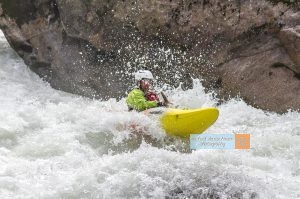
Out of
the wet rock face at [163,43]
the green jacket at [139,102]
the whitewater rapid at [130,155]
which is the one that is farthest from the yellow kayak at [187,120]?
the wet rock face at [163,43]

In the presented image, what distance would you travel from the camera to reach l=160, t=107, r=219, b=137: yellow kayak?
22.4ft

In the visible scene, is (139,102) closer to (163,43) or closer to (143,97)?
(143,97)

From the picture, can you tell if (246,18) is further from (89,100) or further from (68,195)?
(68,195)

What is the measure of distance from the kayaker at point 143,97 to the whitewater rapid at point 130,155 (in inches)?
7.8

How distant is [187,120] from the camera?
6926mm

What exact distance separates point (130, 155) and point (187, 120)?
967mm

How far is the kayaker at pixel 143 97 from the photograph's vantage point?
24.7ft

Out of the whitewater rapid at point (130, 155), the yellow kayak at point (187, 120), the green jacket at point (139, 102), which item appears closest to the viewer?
the whitewater rapid at point (130, 155)

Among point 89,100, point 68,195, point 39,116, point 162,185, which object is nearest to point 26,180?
point 68,195

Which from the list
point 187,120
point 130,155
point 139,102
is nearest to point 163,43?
point 139,102

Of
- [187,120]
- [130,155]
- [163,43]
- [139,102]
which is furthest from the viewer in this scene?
[163,43]

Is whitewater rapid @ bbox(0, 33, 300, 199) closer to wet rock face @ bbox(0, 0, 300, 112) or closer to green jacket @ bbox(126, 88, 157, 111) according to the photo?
green jacket @ bbox(126, 88, 157, 111)

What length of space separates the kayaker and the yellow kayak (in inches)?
18.0

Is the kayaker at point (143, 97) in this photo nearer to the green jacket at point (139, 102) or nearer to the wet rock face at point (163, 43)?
the green jacket at point (139, 102)
